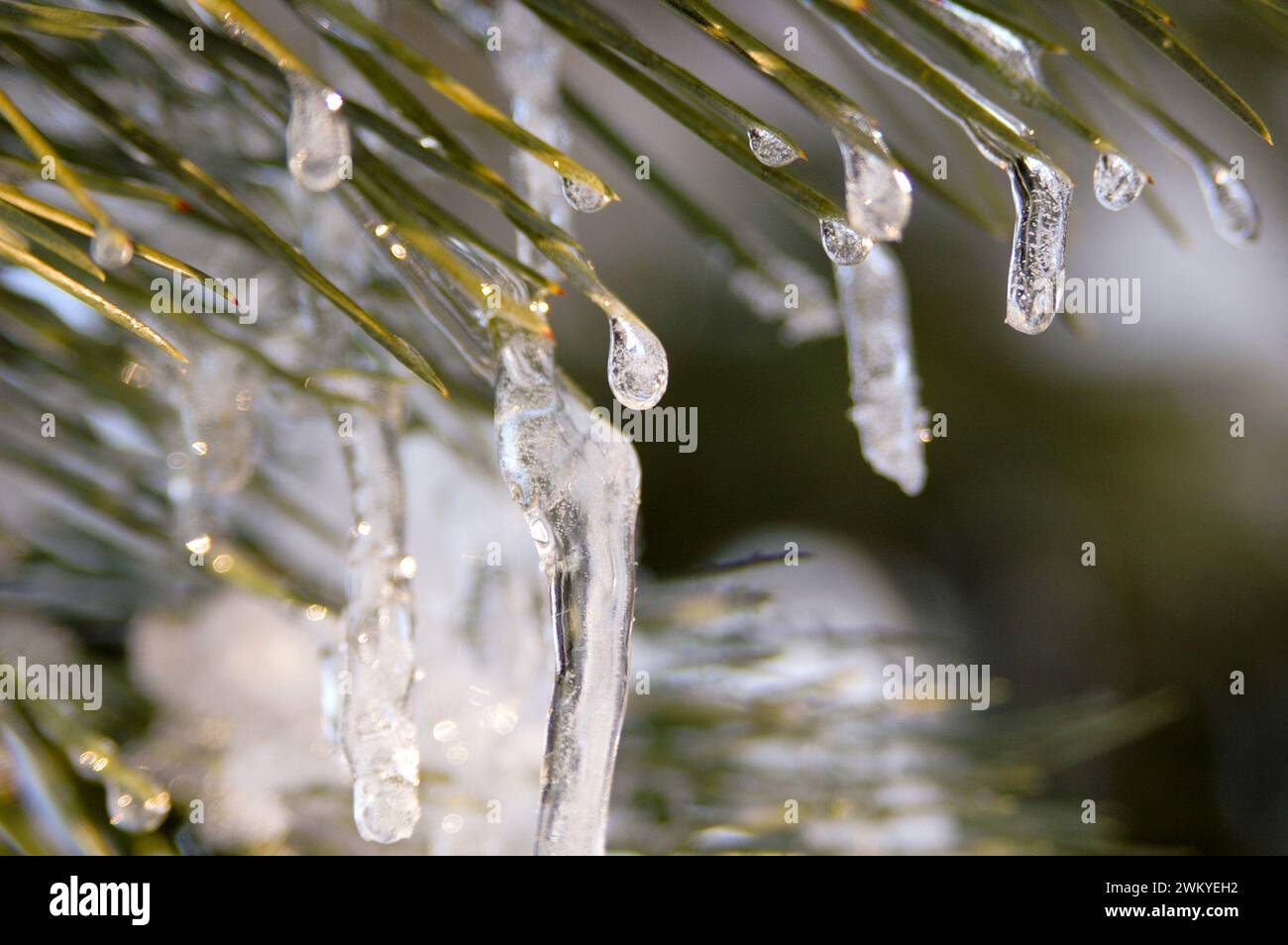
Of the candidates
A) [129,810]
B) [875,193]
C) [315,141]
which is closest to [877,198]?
[875,193]

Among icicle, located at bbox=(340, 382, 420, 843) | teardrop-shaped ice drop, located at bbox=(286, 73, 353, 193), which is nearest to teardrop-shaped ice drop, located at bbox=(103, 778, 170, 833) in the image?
icicle, located at bbox=(340, 382, 420, 843)

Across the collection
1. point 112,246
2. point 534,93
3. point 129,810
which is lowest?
point 129,810

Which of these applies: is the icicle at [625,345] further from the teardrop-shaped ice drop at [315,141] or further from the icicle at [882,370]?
the icicle at [882,370]

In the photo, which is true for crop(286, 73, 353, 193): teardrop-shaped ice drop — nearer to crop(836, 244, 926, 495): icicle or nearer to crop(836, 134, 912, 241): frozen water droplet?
crop(836, 134, 912, 241): frozen water droplet

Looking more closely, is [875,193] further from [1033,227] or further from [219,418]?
[219,418]

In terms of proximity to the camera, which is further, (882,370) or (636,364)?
(882,370)

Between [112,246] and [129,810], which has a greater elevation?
[112,246]

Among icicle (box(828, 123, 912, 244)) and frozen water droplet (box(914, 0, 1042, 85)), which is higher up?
frozen water droplet (box(914, 0, 1042, 85))

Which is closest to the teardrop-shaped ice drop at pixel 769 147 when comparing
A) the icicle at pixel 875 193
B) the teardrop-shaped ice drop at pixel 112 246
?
the icicle at pixel 875 193
